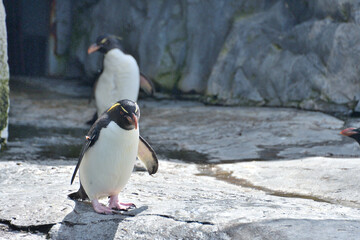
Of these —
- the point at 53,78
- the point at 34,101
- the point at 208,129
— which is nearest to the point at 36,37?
the point at 53,78

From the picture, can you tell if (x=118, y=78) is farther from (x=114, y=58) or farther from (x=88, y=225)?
(x=88, y=225)

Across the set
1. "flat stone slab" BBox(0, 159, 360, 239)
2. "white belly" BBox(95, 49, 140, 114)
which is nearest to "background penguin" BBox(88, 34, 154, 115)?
"white belly" BBox(95, 49, 140, 114)

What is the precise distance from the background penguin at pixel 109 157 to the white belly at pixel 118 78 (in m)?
3.41

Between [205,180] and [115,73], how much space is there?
277 centimetres

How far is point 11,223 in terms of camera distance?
242cm

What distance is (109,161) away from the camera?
265 cm

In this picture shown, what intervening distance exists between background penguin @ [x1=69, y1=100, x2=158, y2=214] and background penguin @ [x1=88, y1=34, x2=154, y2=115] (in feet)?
11.2

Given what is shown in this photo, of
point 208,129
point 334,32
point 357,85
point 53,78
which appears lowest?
point 53,78

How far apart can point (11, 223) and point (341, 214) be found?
1535 millimetres

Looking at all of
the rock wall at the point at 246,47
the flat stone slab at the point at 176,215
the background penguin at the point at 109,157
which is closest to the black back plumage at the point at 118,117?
the background penguin at the point at 109,157

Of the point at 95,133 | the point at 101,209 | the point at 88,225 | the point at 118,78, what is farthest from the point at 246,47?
the point at 88,225

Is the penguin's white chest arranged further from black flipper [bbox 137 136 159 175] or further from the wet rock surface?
black flipper [bbox 137 136 159 175]

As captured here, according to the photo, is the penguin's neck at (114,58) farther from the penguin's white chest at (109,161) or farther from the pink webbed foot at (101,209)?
the pink webbed foot at (101,209)

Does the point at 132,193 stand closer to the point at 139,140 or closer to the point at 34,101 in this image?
the point at 139,140
